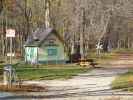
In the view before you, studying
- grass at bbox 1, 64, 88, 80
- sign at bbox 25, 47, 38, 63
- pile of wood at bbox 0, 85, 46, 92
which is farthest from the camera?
sign at bbox 25, 47, 38, 63

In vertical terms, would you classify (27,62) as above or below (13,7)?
below

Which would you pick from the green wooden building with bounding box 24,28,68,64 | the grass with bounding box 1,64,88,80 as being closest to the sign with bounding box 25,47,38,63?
the green wooden building with bounding box 24,28,68,64

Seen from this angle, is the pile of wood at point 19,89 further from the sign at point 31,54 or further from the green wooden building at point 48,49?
the sign at point 31,54

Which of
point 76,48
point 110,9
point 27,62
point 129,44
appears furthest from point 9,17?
point 129,44

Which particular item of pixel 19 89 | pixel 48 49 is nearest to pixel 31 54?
pixel 48 49

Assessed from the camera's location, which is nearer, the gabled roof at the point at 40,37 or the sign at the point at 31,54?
the gabled roof at the point at 40,37

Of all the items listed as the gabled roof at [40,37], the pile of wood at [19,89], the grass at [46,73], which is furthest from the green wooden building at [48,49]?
the pile of wood at [19,89]

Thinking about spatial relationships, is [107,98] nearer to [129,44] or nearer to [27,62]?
[27,62]

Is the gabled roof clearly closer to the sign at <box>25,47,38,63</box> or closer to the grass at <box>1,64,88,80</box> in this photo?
the sign at <box>25,47,38,63</box>

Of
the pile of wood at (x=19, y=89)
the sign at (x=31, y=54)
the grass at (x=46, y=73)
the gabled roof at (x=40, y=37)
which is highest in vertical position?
the gabled roof at (x=40, y=37)

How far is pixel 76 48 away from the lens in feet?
271

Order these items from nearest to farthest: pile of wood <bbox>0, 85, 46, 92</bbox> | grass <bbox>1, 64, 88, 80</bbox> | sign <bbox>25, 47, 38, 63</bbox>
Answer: pile of wood <bbox>0, 85, 46, 92</bbox> < grass <bbox>1, 64, 88, 80</bbox> < sign <bbox>25, 47, 38, 63</bbox>

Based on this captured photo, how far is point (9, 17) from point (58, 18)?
9435mm

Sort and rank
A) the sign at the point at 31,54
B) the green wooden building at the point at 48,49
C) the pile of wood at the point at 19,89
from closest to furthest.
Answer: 1. the pile of wood at the point at 19,89
2. the green wooden building at the point at 48,49
3. the sign at the point at 31,54
